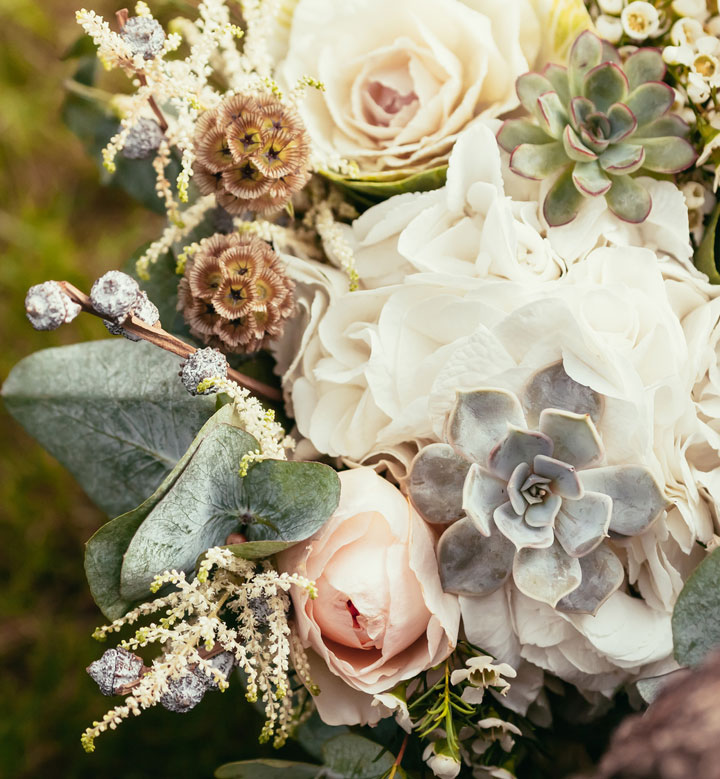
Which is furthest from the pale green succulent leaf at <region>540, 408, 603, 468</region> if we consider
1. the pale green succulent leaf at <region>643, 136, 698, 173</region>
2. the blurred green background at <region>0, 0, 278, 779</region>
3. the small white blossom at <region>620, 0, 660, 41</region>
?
the blurred green background at <region>0, 0, 278, 779</region>

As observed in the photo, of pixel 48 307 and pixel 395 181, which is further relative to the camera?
pixel 395 181

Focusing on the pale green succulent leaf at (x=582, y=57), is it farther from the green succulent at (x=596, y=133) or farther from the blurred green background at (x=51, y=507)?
the blurred green background at (x=51, y=507)

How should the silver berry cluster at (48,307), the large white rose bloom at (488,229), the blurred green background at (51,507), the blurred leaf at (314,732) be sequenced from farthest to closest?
the blurred green background at (51,507) < the blurred leaf at (314,732) < the large white rose bloom at (488,229) < the silver berry cluster at (48,307)

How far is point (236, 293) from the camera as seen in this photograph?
0.53 meters

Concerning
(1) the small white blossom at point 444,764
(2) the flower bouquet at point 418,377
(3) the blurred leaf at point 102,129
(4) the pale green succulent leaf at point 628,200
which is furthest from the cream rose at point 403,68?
(1) the small white blossom at point 444,764

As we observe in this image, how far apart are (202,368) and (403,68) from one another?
313 mm

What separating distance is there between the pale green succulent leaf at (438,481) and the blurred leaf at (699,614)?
A: 143 millimetres

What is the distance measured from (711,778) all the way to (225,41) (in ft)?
1.74

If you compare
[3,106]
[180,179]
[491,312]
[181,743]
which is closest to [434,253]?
[491,312]

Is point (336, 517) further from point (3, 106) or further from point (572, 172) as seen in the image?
point (3, 106)

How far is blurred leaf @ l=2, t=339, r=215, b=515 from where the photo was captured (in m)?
0.60

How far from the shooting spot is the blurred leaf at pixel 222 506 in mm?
493

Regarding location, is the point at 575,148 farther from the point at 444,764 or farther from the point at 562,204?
the point at 444,764

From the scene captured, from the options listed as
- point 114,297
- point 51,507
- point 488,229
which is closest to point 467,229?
point 488,229
